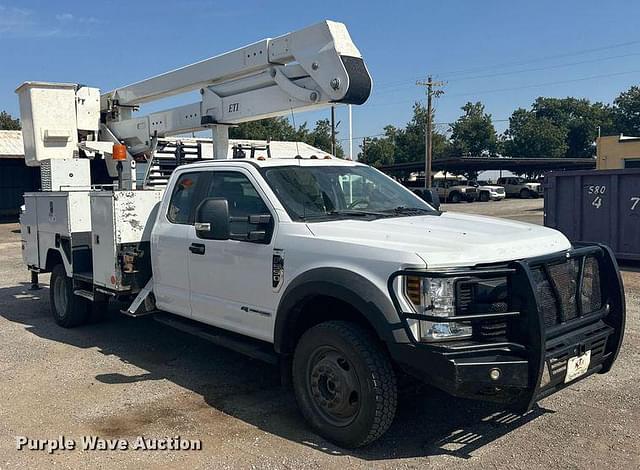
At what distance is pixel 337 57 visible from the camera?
18.9 ft

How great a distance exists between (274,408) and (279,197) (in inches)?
65.9

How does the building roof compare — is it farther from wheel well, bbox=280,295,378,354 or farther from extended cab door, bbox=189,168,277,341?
wheel well, bbox=280,295,378,354

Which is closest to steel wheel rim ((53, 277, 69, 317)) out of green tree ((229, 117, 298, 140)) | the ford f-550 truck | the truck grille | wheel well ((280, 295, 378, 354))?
the ford f-550 truck

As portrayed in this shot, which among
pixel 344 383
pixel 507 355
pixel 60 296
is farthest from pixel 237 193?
pixel 60 296

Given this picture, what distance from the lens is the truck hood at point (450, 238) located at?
3.82m

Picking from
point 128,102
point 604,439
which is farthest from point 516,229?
point 128,102

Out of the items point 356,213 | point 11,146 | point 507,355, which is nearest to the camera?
point 507,355

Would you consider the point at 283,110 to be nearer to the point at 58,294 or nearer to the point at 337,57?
the point at 337,57

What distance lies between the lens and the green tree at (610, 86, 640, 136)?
88.9 m

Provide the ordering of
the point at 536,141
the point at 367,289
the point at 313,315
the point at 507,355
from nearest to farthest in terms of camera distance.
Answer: the point at 507,355 → the point at 367,289 → the point at 313,315 → the point at 536,141

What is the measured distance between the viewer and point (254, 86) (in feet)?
22.9

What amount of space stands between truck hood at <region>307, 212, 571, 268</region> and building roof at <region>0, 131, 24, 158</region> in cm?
2568

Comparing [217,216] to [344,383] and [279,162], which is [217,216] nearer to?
[279,162]

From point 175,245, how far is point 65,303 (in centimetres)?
282
